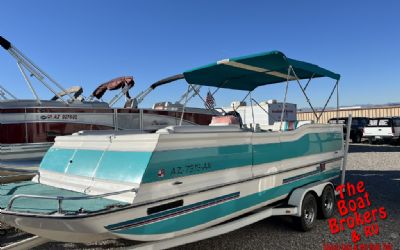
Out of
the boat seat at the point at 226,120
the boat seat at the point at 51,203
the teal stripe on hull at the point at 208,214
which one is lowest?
the teal stripe on hull at the point at 208,214

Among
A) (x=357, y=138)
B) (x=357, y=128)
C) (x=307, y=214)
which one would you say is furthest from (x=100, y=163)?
(x=357, y=138)

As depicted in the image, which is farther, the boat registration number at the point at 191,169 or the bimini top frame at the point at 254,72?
the bimini top frame at the point at 254,72

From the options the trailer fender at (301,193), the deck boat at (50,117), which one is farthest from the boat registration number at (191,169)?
the deck boat at (50,117)

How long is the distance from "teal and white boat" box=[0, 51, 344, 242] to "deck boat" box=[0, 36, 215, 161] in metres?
3.59

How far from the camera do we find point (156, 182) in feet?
10.3

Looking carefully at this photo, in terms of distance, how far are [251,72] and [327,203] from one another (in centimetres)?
273

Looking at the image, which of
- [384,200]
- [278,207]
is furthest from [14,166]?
[384,200]

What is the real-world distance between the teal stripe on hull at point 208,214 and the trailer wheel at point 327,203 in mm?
698

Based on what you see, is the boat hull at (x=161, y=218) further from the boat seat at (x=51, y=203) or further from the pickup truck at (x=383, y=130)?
the pickup truck at (x=383, y=130)

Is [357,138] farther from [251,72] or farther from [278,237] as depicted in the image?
[278,237]

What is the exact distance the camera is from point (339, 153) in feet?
21.4

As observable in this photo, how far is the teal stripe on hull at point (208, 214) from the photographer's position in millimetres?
3059

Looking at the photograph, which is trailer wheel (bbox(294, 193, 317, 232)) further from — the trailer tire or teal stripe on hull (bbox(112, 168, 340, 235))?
the trailer tire

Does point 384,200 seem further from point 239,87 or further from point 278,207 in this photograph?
point 239,87
